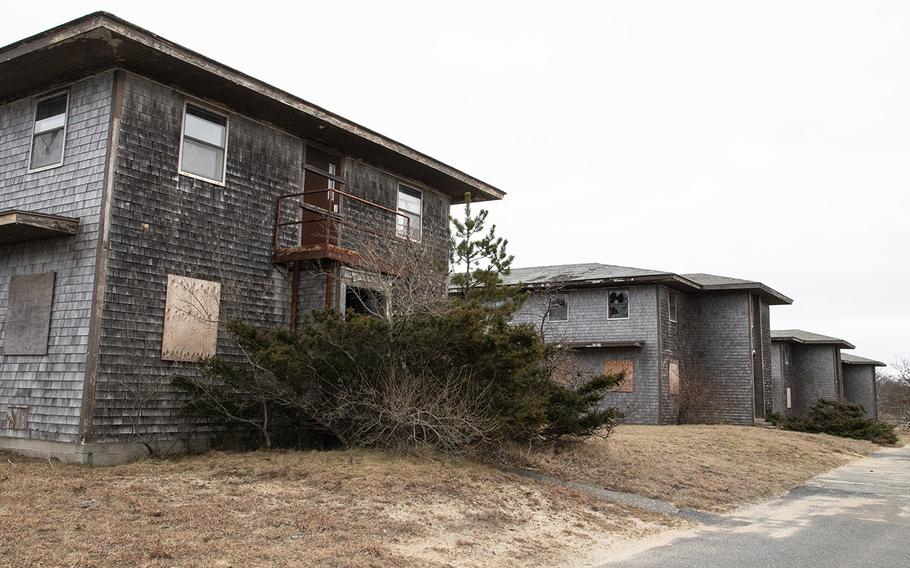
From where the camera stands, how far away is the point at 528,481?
11.7 m

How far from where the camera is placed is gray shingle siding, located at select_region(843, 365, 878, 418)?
51.5 m

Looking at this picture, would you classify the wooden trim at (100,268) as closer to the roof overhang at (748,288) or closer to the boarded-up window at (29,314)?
the boarded-up window at (29,314)

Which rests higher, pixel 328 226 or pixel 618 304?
pixel 618 304

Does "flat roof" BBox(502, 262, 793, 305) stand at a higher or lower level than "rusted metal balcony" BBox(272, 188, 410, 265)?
higher

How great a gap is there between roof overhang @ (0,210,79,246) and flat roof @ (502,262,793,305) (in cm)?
1626

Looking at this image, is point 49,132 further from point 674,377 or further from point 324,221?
point 674,377

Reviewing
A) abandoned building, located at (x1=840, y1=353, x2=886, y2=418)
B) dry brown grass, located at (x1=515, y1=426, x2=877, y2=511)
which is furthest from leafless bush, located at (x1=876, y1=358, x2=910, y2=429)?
dry brown grass, located at (x1=515, y1=426, x2=877, y2=511)

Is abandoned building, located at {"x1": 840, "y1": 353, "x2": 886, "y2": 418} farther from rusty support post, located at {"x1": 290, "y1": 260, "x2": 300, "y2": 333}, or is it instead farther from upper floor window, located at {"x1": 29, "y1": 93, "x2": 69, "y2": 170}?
upper floor window, located at {"x1": 29, "y1": 93, "x2": 69, "y2": 170}

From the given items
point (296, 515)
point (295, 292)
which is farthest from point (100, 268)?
point (296, 515)

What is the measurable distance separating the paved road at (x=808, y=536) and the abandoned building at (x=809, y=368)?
1117 inches

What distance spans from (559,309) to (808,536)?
20982mm

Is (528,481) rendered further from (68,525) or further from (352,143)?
(352,143)

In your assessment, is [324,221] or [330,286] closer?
[330,286]

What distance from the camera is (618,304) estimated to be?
2927 centimetres
